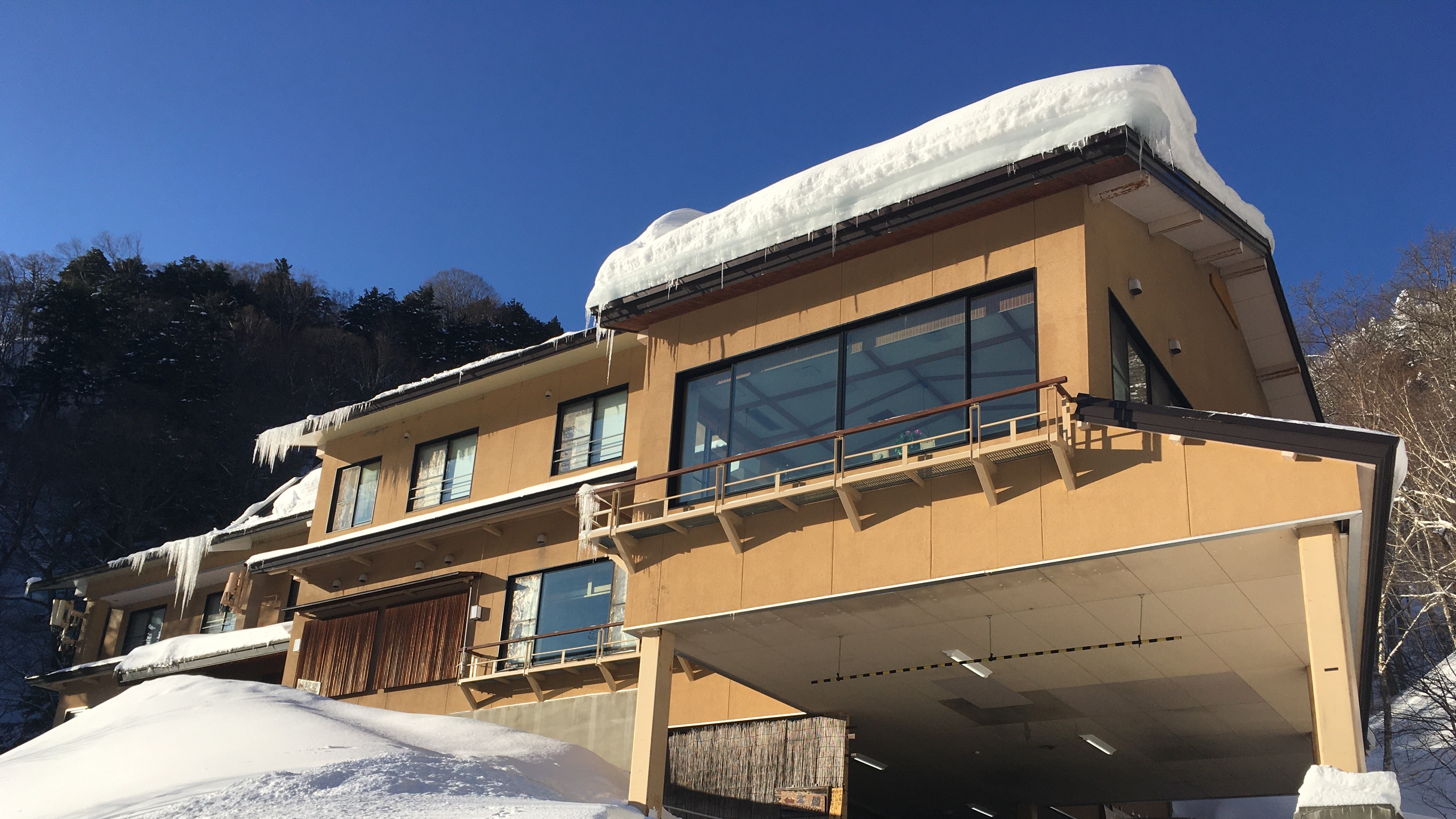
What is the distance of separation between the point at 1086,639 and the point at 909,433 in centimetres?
308

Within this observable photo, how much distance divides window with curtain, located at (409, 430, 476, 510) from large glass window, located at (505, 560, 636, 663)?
2.84m

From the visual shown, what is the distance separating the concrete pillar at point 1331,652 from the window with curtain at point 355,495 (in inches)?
684

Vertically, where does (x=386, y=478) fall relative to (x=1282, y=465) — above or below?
above

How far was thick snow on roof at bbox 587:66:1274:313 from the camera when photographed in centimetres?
1010

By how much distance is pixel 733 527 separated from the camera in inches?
458

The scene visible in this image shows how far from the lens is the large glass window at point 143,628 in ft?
93.7

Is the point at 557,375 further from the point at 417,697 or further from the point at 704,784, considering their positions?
the point at 704,784

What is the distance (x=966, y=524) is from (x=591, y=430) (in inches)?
373

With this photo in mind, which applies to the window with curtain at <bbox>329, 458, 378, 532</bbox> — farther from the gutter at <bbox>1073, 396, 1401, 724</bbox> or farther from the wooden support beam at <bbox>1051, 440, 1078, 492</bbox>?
the gutter at <bbox>1073, 396, 1401, 724</bbox>

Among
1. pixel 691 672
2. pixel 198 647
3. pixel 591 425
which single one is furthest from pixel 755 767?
pixel 198 647

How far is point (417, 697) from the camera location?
61.7 feet

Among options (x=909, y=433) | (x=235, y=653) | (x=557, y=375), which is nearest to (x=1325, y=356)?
(x=557, y=375)

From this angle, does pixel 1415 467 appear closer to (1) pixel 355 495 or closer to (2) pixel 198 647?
(1) pixel 355 495

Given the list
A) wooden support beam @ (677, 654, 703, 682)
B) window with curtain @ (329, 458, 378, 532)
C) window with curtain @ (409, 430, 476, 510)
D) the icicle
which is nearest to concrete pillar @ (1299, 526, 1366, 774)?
the icicle
